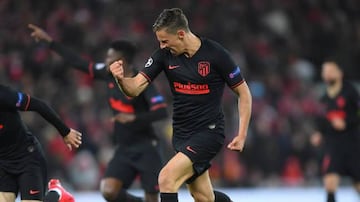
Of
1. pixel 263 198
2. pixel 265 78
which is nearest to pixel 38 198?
pixel 263 198

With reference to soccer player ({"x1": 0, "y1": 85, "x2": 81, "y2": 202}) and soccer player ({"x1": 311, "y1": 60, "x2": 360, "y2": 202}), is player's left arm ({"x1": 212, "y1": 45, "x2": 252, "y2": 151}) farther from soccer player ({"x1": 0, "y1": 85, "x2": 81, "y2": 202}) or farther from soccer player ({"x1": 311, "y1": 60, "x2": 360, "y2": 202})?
soccer player ({"x1": 311, "y1": 60, "x2": 360, "y2": 202})

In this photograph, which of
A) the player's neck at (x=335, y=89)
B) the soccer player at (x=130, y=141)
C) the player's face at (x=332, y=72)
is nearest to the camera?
the soccer player at (x=130, y=141)

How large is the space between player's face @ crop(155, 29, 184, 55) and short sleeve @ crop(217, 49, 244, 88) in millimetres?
348

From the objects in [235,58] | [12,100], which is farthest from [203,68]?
[235,58]

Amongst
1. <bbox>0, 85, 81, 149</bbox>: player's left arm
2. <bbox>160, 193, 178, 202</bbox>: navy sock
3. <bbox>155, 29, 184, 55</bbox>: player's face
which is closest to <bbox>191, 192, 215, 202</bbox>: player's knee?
<bbox>160, 193, 178, 202</bbox>: navy sock

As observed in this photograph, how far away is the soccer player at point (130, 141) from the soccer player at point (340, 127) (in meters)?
2.66

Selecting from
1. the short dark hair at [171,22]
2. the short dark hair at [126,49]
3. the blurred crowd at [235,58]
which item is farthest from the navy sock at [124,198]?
the blurred crowd at [235,58]

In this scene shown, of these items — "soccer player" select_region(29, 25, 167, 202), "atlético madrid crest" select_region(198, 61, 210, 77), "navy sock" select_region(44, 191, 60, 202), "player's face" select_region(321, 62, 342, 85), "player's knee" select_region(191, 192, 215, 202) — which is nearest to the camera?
"atlético madrid crest" select_region(198, 61, 210, 77)

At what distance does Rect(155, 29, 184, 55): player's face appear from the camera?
747 centimetres

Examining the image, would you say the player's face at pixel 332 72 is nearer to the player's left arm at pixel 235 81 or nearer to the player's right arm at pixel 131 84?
the player's left arm at pixel 235 81

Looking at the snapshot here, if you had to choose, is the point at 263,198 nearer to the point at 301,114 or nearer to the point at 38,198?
the point at 301,114

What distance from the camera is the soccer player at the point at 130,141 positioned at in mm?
9367

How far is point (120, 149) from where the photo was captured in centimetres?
958

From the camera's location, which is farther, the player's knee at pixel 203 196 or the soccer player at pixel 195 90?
the player's knee at pixel 203 196
